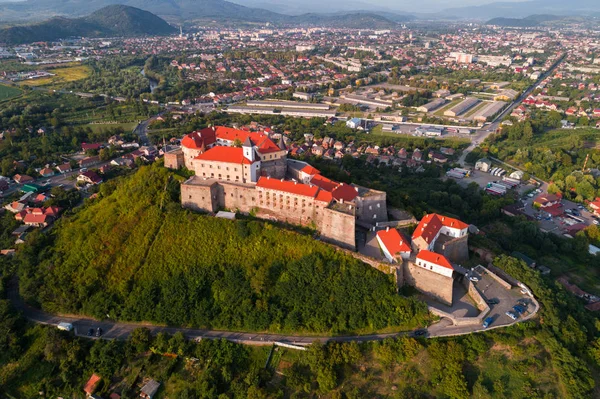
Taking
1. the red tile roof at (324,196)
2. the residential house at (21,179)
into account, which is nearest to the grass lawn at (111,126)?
the residential house at (21,179)

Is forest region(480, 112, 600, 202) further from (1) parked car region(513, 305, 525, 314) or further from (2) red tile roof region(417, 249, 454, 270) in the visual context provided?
(2) red tile roof region(417, 249, 454, 270)

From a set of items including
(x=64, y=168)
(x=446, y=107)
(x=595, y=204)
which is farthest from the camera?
(x=446, y=107)

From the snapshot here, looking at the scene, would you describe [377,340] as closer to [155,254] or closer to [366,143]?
[155,254]

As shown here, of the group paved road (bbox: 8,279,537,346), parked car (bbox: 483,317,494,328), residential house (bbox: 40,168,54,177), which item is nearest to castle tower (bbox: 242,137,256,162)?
paved road (bbox: 8,279,537,346)

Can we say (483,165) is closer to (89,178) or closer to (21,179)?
(89,178)

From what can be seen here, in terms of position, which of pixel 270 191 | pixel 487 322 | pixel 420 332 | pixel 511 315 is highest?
pixel 270 191

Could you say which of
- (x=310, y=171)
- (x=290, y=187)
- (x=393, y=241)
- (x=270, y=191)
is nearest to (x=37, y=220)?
(x=270, y=191)

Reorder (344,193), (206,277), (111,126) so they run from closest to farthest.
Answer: (206,277), (344,193), (111,126)
